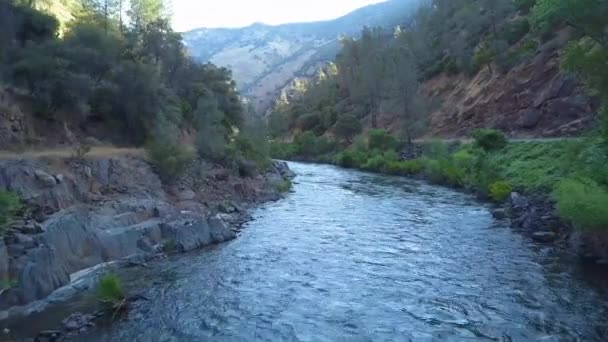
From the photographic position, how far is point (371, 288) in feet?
51.2

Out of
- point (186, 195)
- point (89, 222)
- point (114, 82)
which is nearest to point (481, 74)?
point (114, 82)

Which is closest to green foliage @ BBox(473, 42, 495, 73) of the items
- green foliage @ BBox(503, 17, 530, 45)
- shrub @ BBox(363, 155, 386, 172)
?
green foliage @ BBox(503, 17, 530, 45)

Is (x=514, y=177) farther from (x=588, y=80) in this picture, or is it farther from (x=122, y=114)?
(x=122, y=114)

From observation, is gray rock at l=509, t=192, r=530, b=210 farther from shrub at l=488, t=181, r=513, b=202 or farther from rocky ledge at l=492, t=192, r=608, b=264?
shrub at l=488, t=181, r=513, b=202

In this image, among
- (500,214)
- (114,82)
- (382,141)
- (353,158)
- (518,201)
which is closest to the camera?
(500,214)

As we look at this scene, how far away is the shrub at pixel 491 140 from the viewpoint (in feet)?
130

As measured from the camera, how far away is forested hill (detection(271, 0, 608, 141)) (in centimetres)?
2008

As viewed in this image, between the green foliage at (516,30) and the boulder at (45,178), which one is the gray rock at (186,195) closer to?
the boulder at (45,178)

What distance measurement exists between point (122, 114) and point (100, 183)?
1148 centimetres

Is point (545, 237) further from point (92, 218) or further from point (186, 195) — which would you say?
point (92, 218)

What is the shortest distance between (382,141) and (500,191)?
106 feet

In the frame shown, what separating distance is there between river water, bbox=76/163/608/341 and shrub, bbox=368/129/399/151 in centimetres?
3536

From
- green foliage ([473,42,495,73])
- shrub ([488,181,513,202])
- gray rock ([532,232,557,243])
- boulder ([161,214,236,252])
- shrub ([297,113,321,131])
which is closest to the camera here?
gray rock ([532,232,557,243])

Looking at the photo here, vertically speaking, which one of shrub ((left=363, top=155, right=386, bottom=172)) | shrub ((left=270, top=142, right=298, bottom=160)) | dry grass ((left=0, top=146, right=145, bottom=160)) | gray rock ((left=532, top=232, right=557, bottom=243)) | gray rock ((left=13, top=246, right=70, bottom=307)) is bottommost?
shrub ((left=270, top=142, right=298, bottom=160))
